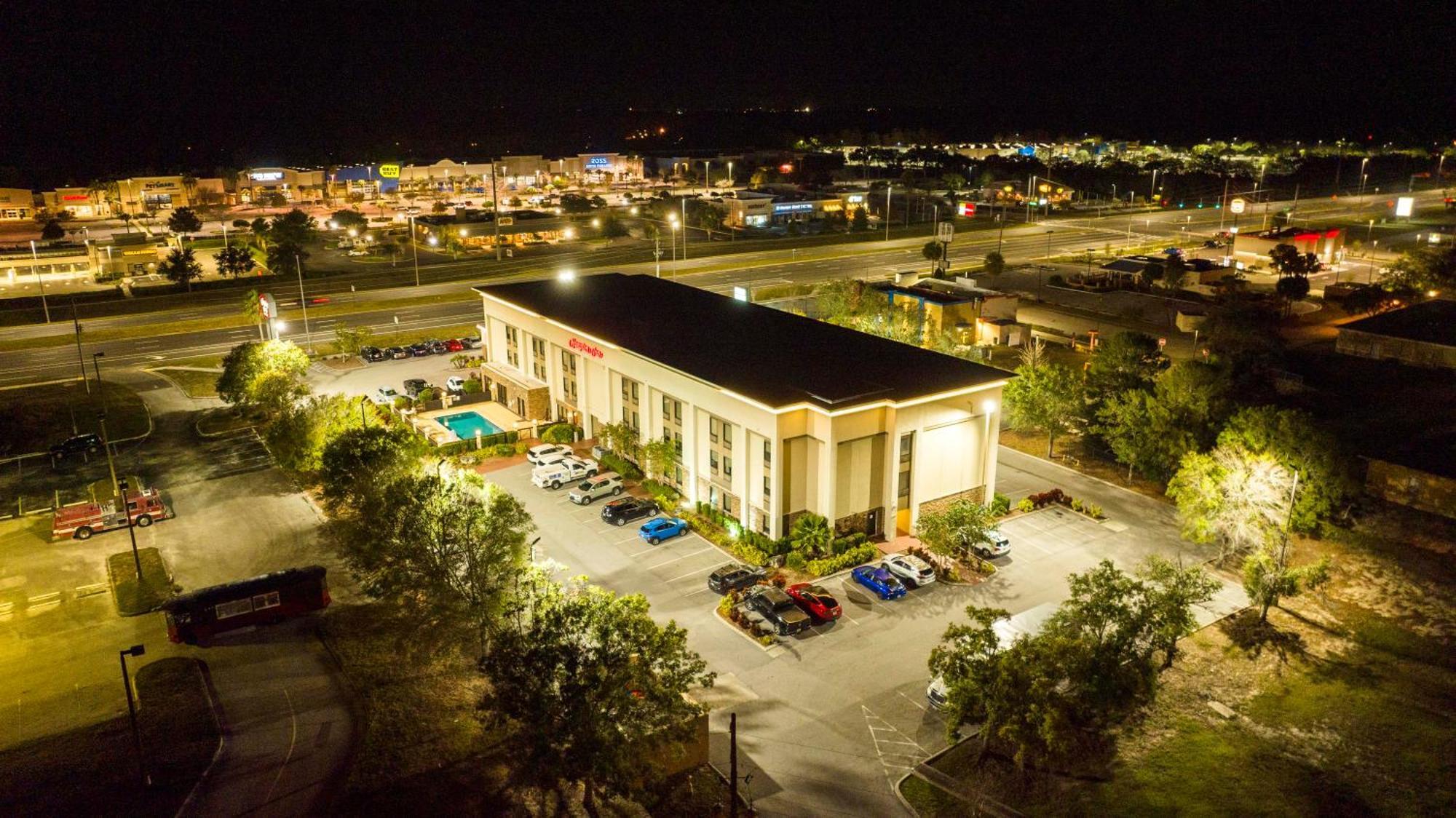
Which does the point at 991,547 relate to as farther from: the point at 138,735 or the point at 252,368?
the point at 252,368

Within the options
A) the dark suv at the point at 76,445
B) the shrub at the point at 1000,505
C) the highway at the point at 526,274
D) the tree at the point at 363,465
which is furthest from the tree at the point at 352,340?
the shrub at the point at 1000,505

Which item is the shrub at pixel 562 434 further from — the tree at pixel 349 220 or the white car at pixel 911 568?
the tree at pixel 349 220

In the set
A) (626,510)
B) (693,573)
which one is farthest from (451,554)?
(626,510)

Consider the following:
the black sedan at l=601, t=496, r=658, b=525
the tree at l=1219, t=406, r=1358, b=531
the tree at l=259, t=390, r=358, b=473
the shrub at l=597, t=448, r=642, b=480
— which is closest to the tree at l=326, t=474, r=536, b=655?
the black sedan at l=601, t=496, r=658, b=525

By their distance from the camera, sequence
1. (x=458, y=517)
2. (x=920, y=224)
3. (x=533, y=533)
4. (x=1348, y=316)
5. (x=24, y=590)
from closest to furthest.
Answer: (x=458, y=517) < (x=24, y=590) < (x=533, y=533) < (x=1348, y=316) < (x=920, y=224)

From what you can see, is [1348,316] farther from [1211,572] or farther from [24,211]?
[24,211]

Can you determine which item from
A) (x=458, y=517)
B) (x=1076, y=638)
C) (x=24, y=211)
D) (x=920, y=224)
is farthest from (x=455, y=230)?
(x=1076, y=638)
